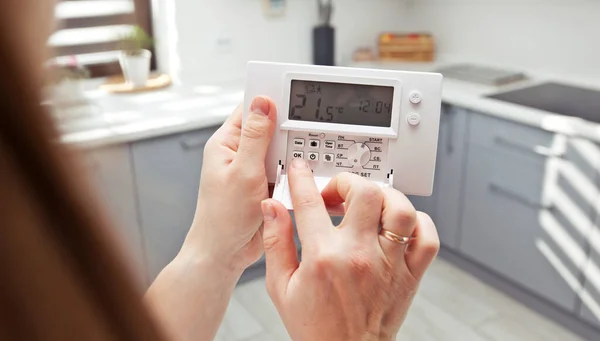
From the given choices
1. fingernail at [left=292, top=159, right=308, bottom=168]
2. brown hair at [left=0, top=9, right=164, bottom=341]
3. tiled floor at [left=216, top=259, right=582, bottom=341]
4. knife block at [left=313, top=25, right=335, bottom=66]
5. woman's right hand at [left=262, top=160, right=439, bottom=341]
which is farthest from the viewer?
knife block at [left=313, top=25, right=335, bottom=66]

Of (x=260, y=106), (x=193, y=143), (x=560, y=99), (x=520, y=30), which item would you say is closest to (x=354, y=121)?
(x=260, y=106)

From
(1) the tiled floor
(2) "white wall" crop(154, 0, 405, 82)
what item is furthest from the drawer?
(2) "white wall" crop(154, 0, 405, 82)

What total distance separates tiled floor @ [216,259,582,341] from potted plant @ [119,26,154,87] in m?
0.94

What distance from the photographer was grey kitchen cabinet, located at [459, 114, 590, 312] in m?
2.01

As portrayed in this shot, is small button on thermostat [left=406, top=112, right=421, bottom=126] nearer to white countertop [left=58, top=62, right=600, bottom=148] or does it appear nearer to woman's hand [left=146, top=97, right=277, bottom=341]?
woman's hand [left=146, top=97, right=277, bottom=341]

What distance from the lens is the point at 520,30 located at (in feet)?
8.71

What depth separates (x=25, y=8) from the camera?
0.21m

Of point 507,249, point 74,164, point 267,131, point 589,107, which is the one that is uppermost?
point 74,164

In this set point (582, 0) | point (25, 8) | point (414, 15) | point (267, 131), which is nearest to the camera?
point (25, 8)

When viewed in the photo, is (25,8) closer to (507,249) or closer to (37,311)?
(37,311)

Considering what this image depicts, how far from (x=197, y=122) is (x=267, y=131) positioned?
1.24 meters

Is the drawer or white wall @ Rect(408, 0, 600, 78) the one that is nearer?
the drawer

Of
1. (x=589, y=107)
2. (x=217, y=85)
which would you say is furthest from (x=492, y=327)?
(x=217, y=85)

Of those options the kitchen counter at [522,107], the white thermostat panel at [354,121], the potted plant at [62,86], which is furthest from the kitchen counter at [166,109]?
the potted plant at [62,86]
